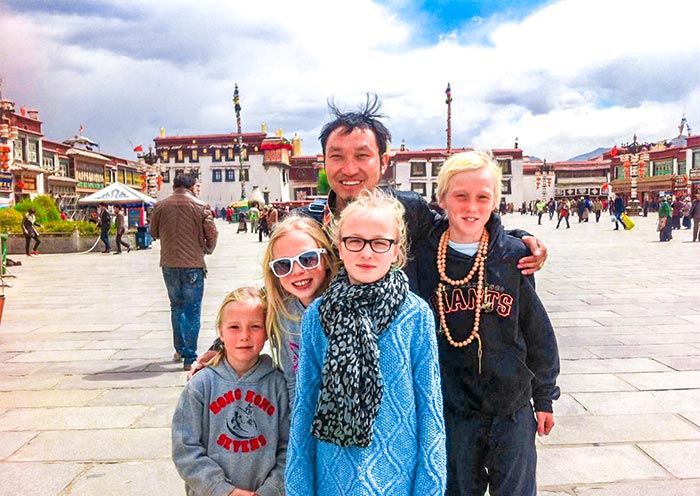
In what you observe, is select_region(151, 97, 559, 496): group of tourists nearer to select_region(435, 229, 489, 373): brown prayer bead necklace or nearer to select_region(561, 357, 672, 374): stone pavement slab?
select_region(435, 229, 489, 373): brown prayer bead necklace

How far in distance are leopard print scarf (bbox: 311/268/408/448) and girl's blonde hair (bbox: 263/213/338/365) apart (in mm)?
399

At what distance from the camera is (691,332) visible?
6.50 meters

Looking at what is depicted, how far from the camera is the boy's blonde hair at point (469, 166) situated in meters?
1.97

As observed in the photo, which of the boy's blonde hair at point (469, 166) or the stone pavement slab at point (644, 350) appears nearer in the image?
the boy's blonde hair at point (469, 166)

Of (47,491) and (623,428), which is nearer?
(47,491)

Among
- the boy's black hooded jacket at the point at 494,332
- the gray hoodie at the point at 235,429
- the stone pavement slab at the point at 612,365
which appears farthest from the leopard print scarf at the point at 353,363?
the stone pavement slab at the point at 612,365

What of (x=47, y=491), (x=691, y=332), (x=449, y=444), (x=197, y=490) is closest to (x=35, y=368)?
(x=47, y=491)

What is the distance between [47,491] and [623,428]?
354cm

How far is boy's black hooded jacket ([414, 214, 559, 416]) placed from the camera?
2039mm

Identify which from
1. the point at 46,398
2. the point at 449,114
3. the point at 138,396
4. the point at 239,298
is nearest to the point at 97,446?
the point at 138,396

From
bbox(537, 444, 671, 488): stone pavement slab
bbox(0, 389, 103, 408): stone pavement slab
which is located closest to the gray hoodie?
bbox(537, 444, 671, 488): stone pavement slab

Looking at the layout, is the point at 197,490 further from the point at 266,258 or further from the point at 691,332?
the point at 691,332

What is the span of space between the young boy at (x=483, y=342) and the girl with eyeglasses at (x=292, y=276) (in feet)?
1.32

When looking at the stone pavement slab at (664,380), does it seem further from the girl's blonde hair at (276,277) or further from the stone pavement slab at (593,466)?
the girl's blonde hair at (276,277)
